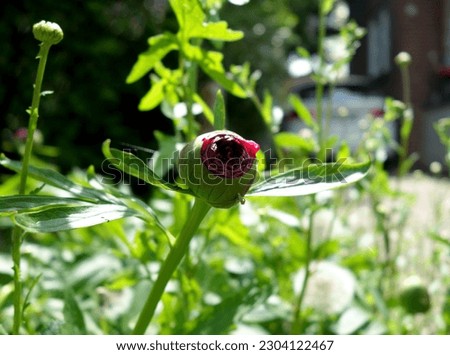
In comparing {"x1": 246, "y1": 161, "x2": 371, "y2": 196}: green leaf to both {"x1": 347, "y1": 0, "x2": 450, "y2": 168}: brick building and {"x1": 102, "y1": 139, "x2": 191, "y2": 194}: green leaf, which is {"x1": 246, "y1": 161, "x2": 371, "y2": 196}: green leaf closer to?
{"x1": 102, "y1": 139, "x2": 191, "y2": 194}: green leaf

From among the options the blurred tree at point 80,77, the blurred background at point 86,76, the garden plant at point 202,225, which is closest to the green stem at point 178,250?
the garden plant at point 202,225

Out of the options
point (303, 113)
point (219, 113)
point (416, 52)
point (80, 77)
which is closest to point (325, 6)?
point (303, 113)

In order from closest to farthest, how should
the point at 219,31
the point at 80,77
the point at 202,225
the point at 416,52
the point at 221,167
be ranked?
the point at 221,167, the point at 219,31, the point at 202,225, the point at 80,77, the point at 416,52

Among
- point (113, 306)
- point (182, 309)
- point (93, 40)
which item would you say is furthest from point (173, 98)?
point (93, 40)

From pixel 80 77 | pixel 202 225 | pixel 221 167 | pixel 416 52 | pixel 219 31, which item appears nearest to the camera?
pixel 221 167

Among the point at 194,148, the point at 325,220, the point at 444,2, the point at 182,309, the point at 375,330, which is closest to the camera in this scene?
the point at 194,148

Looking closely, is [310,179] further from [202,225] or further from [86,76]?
[86,76]

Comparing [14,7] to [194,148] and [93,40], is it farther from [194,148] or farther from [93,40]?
[194,148]
